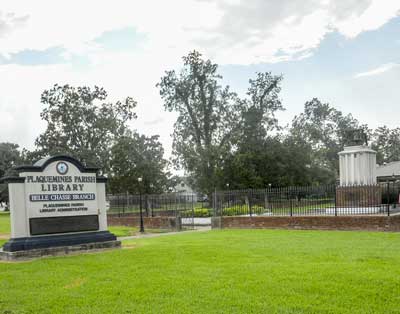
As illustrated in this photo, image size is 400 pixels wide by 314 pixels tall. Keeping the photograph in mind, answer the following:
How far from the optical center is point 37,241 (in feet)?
42.3

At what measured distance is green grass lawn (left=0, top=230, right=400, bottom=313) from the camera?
6.63 m

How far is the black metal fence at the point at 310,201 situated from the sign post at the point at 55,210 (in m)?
10.0

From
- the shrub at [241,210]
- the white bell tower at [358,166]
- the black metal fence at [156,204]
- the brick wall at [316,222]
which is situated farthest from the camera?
the black metal fence at [156,204]

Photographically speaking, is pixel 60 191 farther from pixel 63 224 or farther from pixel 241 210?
pixel 241 210

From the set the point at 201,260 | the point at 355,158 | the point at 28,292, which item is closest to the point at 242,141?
the point at 355,158

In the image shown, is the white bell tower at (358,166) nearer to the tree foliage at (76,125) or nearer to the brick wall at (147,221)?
the brick wall at (147,221)

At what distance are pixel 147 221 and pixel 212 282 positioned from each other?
785 inches

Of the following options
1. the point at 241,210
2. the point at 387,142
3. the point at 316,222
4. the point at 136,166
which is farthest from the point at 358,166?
the point at 387,142

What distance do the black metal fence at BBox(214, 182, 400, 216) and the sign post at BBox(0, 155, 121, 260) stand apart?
10.0 m

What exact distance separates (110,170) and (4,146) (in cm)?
3717

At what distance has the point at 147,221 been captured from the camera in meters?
27.7

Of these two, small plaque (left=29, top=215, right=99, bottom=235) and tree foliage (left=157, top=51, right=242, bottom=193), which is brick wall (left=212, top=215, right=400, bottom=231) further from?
Answer: tree foliage (left=157, top=51, right=242, bottom=193)

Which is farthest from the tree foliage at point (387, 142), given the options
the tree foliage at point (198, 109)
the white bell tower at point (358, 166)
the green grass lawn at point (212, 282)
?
the green grass lawn at point (212, 282)

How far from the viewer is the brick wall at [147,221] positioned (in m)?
26.3
